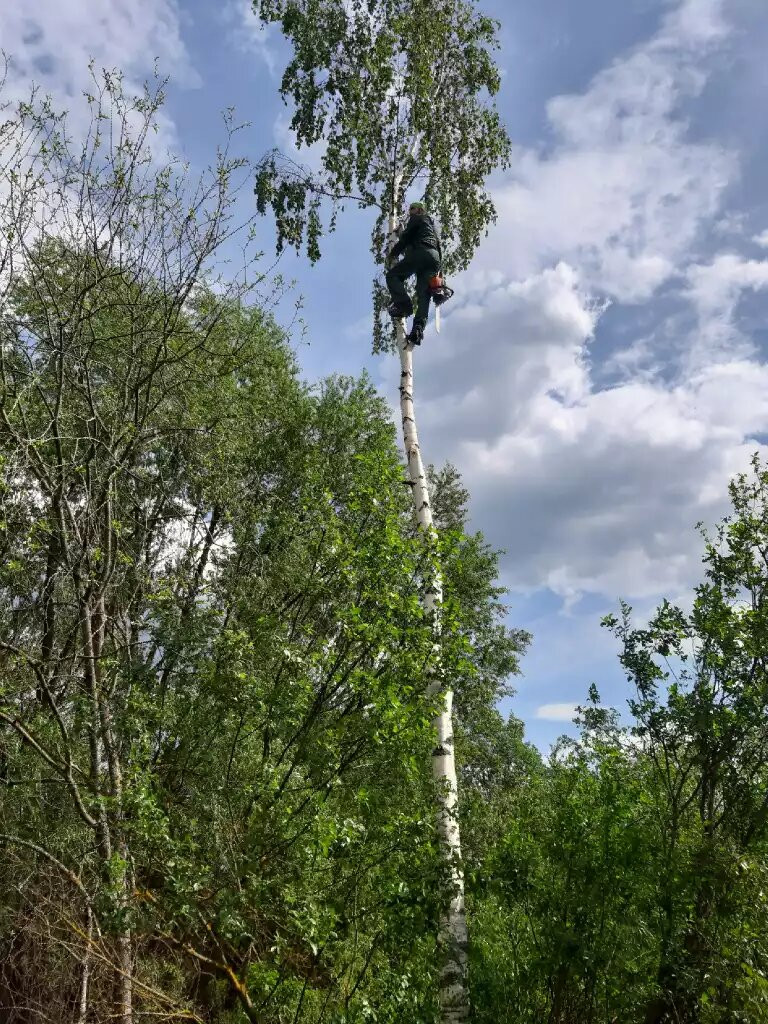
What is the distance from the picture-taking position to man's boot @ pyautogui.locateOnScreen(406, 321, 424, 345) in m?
7.90

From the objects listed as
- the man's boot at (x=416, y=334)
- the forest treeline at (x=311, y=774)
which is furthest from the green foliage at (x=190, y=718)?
the man's boot at (x=416, y=334)

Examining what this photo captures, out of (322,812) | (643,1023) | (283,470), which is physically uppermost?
(283,470)

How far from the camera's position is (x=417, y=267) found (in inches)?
311

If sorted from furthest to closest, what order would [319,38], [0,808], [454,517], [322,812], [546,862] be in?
1. [454,517]
2. [319,38]
3. [0,808]
4. [546,862]
5. [322,812]

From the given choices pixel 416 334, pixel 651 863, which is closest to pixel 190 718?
pixel 651 863

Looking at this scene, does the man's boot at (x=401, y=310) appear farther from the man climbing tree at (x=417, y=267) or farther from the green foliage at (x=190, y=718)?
the green foliage at (x=190, y=718)

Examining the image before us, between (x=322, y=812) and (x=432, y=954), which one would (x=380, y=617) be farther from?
(x=432, y=954)

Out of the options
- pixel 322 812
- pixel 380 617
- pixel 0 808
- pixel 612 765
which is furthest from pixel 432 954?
pixel 0 808

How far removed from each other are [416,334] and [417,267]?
75 cm

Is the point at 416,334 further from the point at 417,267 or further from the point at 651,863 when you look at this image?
the point at 651,863

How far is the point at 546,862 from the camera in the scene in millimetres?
5238

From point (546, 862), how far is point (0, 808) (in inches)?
199

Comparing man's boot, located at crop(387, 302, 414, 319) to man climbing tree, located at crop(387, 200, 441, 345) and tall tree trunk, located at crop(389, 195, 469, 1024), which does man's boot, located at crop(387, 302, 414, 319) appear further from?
tall tree trunk, located at crop(389, 195, 469, 1024)

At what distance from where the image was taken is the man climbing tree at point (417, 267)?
7816 millimetres
